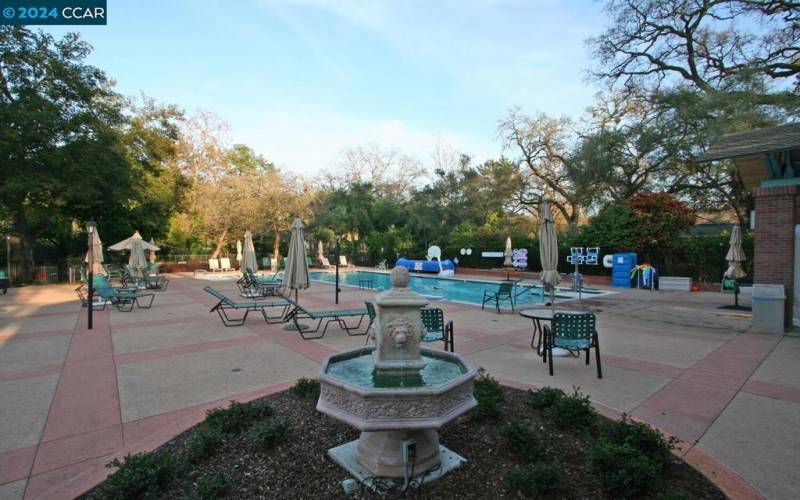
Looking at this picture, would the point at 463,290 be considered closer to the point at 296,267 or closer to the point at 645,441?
the point at 296,267

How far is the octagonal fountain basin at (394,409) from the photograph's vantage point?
2859mm

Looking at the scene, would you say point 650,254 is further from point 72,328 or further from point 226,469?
point 72,328

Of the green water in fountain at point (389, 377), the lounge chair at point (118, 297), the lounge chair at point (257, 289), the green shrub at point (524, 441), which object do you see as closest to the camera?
the green water in fountain at point (389, 377)

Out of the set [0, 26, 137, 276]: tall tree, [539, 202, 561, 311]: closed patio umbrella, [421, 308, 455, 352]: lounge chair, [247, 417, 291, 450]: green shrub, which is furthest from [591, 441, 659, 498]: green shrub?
[0, 26, 137, 276]: tall tree

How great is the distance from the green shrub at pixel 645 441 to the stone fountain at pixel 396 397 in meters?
1.35

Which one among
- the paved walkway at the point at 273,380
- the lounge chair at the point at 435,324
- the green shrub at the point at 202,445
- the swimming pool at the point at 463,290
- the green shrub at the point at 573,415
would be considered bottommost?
the swimming pool at the point at 463,290

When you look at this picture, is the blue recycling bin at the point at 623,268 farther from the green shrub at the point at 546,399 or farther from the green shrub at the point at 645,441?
the green shrub at the point at 645,441

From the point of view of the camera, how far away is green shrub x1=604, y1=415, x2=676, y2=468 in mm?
3227

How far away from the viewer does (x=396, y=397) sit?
2852 mm

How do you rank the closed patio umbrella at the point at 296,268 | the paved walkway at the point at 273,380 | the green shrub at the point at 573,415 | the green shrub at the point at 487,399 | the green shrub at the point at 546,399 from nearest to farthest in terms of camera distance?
the paved walkway at the point at 273,380 → the green shrub at the point at 573,415 → the green shrub at the point at 487,399 → the green shrub at the point at 546,399 → the closed patio umbrella at the point at 296,268

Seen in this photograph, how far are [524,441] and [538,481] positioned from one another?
1.91ft

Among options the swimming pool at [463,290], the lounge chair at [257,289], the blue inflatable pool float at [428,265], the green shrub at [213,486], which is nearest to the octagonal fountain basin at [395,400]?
the green shrub at [213,486]

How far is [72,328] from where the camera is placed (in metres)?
9.45

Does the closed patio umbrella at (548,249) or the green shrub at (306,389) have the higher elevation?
the closed patio umbrella at (548,249)
